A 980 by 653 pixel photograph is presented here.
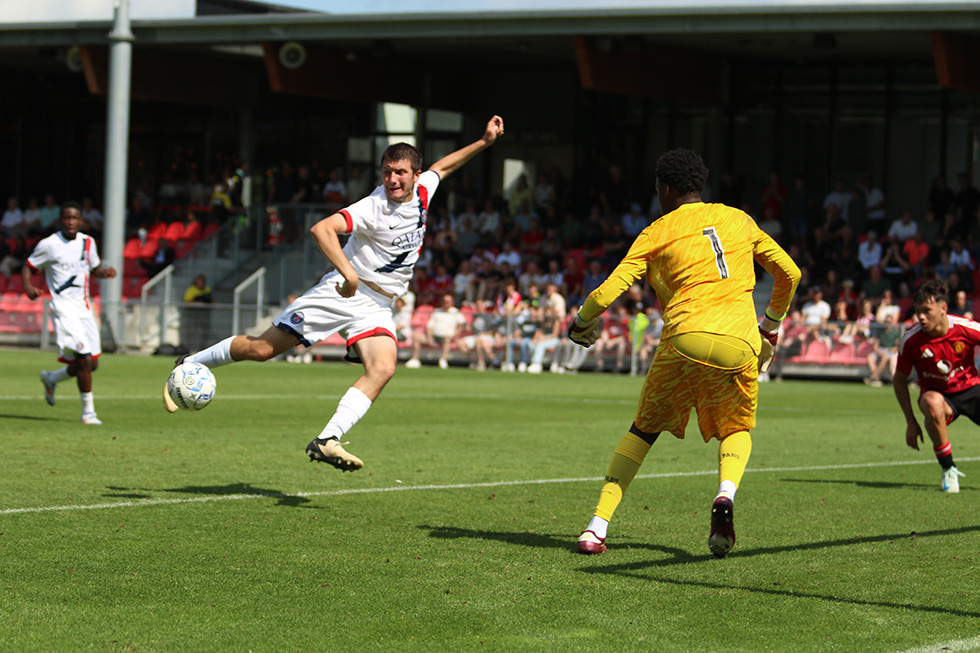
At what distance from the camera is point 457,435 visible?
12438 millimetres

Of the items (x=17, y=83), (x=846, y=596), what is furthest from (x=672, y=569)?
(x=17, y=83)

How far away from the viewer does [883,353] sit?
919 inches

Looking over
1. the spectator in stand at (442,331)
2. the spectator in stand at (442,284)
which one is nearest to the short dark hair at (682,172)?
the spectator in stand at (442,331)

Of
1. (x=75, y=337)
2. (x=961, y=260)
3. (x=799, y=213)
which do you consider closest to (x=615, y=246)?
(x=799, y=213)

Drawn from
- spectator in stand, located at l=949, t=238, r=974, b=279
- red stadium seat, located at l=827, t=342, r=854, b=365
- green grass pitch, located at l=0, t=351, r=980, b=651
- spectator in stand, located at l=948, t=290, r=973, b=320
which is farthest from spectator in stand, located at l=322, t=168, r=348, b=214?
green grass pitch, located at l=0, t=351, r=980, b=651

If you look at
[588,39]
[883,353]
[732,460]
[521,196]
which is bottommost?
[732,460]

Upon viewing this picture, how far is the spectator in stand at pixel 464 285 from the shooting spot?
28.0 meters

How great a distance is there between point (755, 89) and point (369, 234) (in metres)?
26.0

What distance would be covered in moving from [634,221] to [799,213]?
360 centimetres

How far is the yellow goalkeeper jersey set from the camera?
243 inches

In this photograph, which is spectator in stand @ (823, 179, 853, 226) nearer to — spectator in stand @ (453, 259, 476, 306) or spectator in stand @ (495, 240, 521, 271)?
spectator in stand @ (495, 240, 521, 271)

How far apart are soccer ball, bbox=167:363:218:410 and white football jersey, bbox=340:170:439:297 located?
1130 millimetres

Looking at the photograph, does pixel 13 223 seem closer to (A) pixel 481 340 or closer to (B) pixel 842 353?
(A) pixel 481 340

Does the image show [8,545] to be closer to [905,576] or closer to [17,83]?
[905,576]
